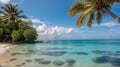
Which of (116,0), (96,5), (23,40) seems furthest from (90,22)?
(23,40)

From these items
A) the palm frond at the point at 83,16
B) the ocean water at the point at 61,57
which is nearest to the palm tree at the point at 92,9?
the palm frond at the point at 83,16

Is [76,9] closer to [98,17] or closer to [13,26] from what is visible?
[98,17]

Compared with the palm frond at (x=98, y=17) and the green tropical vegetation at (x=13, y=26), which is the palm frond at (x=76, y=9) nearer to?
the palm frond at (x=98, y=17)

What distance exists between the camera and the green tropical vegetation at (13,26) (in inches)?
1375

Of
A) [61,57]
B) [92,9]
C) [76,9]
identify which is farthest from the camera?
[61,57]

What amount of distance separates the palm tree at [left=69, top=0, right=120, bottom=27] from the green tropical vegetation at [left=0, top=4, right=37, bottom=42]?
25.9 metres

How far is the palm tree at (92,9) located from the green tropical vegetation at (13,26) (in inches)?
1019

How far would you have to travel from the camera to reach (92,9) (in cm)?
929

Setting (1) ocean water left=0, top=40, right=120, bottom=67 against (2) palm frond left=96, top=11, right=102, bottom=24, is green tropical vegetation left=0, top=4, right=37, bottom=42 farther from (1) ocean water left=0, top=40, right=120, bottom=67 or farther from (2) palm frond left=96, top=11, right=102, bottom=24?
(2) palm frond left=96, top=11, right=102, bottom=24

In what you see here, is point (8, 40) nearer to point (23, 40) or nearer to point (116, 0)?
point (23, 40)

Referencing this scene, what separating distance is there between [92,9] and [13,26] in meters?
30.1

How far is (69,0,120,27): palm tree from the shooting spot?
8516mm

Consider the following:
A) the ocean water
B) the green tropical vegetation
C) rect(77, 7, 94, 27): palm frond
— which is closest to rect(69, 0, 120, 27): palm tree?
rect(77, 7, 94, 27): palm frond

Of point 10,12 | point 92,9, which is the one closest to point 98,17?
point 92,9
